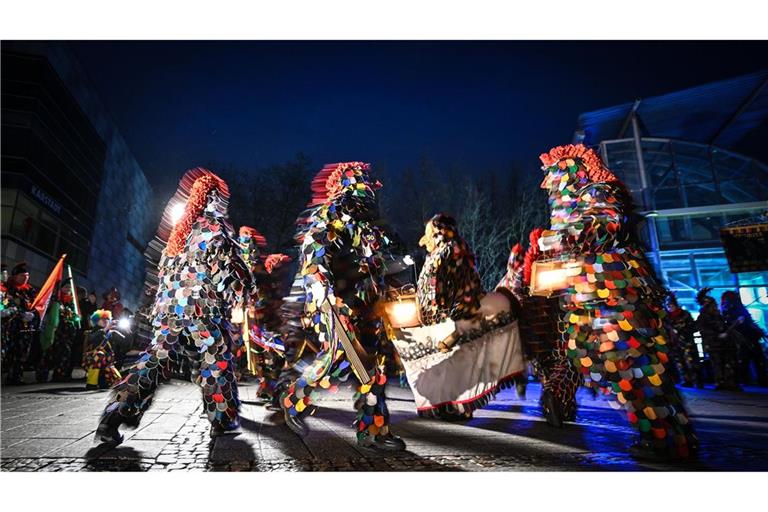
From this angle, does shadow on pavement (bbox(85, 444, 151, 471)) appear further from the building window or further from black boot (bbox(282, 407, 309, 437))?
the building window

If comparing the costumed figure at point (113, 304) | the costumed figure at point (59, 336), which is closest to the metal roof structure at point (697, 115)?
the costumed figure at point (113, 304)

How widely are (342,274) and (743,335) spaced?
7.88 m

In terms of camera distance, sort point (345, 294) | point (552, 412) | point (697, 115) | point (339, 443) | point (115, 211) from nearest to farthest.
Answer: point (339, 443) → point (345, 294) → point (552, 412) → point (697, 115) → point (115, 211)

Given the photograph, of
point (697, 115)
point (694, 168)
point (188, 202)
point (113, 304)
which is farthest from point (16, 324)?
point (694, 168)

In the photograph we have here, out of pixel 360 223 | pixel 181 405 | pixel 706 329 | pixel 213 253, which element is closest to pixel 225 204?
pixel 213 253

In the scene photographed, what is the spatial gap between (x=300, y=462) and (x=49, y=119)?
59.6 feet

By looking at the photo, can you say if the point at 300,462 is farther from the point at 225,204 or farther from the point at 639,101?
the point at 639,101

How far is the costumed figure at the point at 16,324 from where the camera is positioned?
5.98m

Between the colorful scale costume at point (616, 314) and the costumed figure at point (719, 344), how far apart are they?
19.5ft

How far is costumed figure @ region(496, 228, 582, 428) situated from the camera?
3.46 meters

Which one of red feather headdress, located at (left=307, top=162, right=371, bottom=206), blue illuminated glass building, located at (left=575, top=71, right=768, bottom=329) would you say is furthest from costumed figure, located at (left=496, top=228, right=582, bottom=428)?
blue illuminated glass building, located at (left=575, top=71, right=768, bottom=329)

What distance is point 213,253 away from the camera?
307 centimetres

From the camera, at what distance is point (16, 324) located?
6.12m

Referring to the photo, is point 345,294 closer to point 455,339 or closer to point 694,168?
point 455,339
